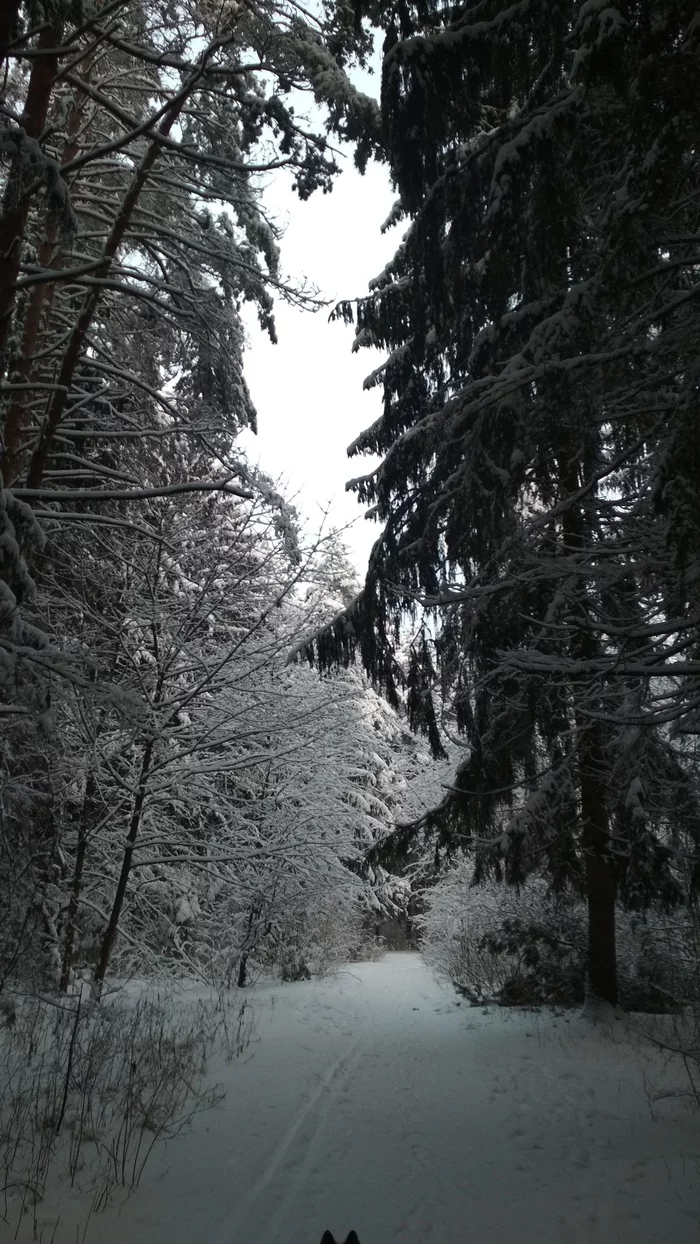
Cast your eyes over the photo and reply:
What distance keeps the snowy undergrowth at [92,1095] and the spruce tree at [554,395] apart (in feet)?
12.8

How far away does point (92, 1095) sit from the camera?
5152 millimetres

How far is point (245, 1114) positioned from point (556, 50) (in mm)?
8012

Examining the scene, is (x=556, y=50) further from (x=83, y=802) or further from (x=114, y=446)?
(x=83, y=802)

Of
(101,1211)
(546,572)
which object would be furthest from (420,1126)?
(546,572)

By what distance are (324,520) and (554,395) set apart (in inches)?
210

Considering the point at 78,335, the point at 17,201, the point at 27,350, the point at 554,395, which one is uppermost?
the point at 27,350

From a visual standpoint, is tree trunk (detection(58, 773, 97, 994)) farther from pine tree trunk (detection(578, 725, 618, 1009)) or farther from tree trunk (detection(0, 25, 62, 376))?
pine tree trunk (detection(578, 725, 618, 1009))

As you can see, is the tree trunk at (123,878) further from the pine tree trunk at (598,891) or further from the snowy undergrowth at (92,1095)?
the pine tree trunk at (598,891)

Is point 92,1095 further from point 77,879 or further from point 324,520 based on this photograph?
point 324,520

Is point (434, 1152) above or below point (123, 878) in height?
below

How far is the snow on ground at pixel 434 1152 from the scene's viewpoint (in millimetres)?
3717

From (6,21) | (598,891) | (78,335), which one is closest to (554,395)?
(78,335)

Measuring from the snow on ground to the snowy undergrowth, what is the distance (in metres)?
0.20

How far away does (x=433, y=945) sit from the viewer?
2006 centimetres
